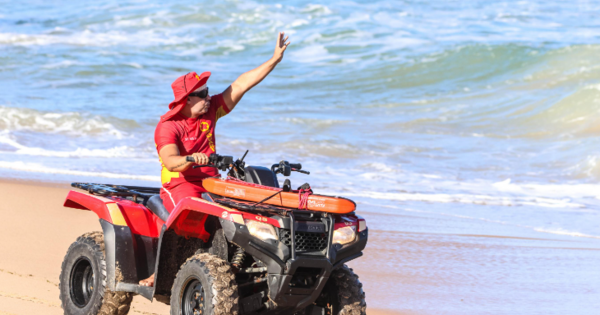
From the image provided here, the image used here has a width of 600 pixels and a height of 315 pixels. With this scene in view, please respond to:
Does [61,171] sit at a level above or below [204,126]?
below

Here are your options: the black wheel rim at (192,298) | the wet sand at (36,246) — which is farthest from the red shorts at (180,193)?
the wet sand at (36,246)

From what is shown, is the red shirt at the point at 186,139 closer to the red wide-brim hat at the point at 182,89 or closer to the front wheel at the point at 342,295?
the red wide-brim hat at the point at 182,89

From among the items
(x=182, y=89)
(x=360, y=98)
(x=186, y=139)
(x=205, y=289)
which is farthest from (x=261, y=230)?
(x=360, y=98)

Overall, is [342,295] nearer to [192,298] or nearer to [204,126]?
[192,298]

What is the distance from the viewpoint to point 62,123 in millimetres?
14656

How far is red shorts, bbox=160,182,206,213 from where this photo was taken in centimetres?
407

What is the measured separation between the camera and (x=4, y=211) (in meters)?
6.97

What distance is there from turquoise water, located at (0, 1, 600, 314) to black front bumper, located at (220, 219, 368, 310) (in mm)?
3264

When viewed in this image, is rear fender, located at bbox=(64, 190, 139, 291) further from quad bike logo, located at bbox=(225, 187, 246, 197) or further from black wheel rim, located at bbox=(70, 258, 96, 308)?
quad bike logo, located at bbox=(225, 187, 246, 197)

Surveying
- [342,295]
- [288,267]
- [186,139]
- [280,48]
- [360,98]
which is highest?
[360,98]

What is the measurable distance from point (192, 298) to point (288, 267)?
67 cm

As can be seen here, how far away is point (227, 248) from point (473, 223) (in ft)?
17.6

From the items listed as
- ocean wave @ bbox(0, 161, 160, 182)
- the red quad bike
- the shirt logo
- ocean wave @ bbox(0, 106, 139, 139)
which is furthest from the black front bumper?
ocean wave @ bbox(0, 106, 139, 139)

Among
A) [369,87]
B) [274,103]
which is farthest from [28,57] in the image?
[369,87]
